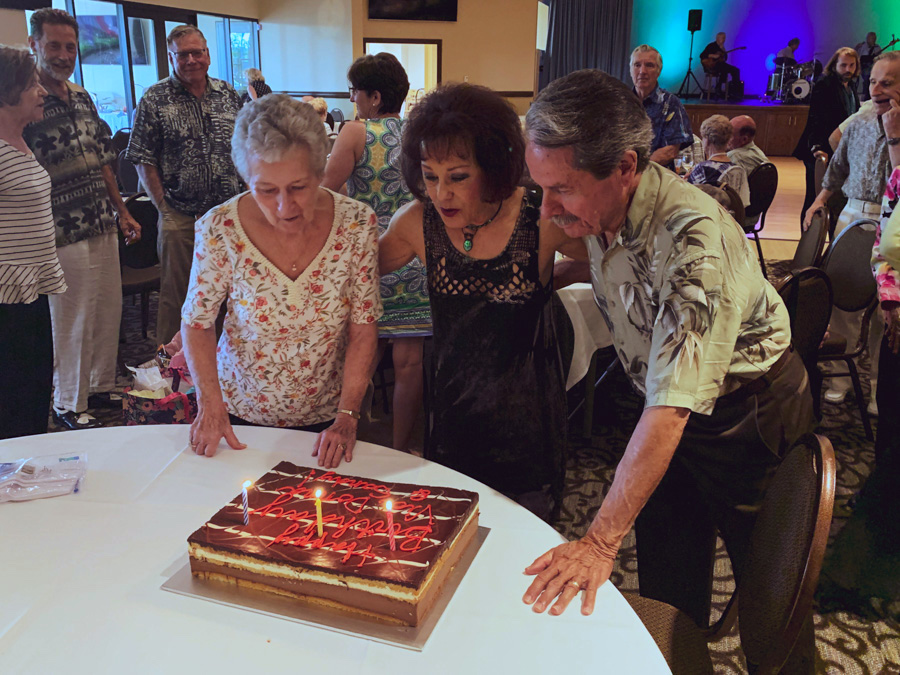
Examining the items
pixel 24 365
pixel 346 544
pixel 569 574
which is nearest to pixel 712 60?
pixel 24 365

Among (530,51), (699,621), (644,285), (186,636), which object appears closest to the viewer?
(186,636)

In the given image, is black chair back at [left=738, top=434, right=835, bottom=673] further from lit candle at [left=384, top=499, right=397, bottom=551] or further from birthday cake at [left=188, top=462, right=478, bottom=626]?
lit candle at [left=384, top=499, right=397, bottom=551]

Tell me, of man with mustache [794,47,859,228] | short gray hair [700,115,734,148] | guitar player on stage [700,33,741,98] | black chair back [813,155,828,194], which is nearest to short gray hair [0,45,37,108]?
short gray hair [700,115,734,148]

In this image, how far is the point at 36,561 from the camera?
4.06 feet

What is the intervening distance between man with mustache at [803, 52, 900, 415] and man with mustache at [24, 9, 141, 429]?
147 inches

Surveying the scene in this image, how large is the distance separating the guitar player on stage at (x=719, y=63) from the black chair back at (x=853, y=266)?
13.4 metres

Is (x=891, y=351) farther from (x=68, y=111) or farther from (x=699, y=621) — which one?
(x=68, y=111)

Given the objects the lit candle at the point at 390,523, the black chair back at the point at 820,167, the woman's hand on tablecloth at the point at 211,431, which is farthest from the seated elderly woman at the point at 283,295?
the black chair back at the point at 820,167

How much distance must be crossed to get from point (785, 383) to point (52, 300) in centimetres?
330

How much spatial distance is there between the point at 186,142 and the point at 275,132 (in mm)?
2634

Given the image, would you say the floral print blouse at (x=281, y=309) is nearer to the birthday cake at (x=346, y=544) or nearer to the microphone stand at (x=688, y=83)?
the birthday cake at (x=346, y=544)

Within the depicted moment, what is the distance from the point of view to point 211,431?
1.63m

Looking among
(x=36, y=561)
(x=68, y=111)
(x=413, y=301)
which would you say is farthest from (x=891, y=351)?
(x=68, y=111)

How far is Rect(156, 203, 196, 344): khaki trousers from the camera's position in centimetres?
399
